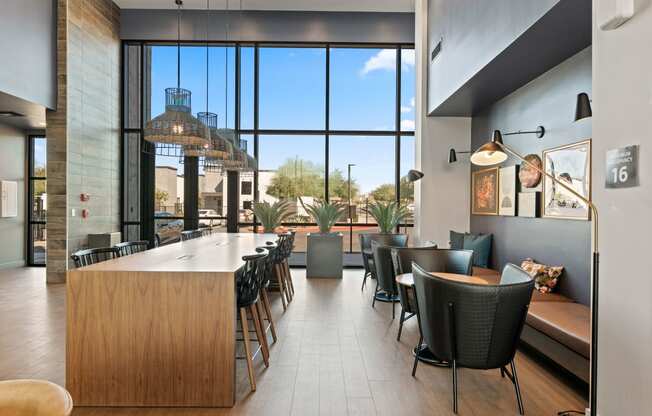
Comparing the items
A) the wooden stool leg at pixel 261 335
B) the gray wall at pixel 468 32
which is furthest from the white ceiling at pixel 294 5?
the wooden stool leg at pixel 261 335

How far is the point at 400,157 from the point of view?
8.69m

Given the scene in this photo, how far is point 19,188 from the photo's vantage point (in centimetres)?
878

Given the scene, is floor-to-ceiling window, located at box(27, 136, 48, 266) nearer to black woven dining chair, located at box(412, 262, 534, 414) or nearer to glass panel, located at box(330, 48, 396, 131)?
glass panel, located at box(330, 48, 396, 131)

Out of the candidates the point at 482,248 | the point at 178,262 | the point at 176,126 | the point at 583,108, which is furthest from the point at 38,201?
the point at 583,108

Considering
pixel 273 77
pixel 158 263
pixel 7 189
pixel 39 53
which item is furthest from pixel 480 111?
pixel 7 189

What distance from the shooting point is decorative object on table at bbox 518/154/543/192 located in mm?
4934

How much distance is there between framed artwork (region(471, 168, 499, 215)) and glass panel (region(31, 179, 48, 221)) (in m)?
8.78

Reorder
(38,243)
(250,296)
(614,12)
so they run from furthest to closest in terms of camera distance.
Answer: (38,243), (250,296), (614,12)

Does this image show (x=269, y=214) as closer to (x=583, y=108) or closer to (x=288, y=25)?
(x=288, y=25)

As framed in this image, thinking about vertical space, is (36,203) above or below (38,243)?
above

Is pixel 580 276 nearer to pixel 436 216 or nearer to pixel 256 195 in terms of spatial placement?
pixel 436 216

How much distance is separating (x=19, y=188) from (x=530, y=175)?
377 inches

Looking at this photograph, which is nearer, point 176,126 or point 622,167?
point 622,167

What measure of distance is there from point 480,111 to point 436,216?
5.98 ft
